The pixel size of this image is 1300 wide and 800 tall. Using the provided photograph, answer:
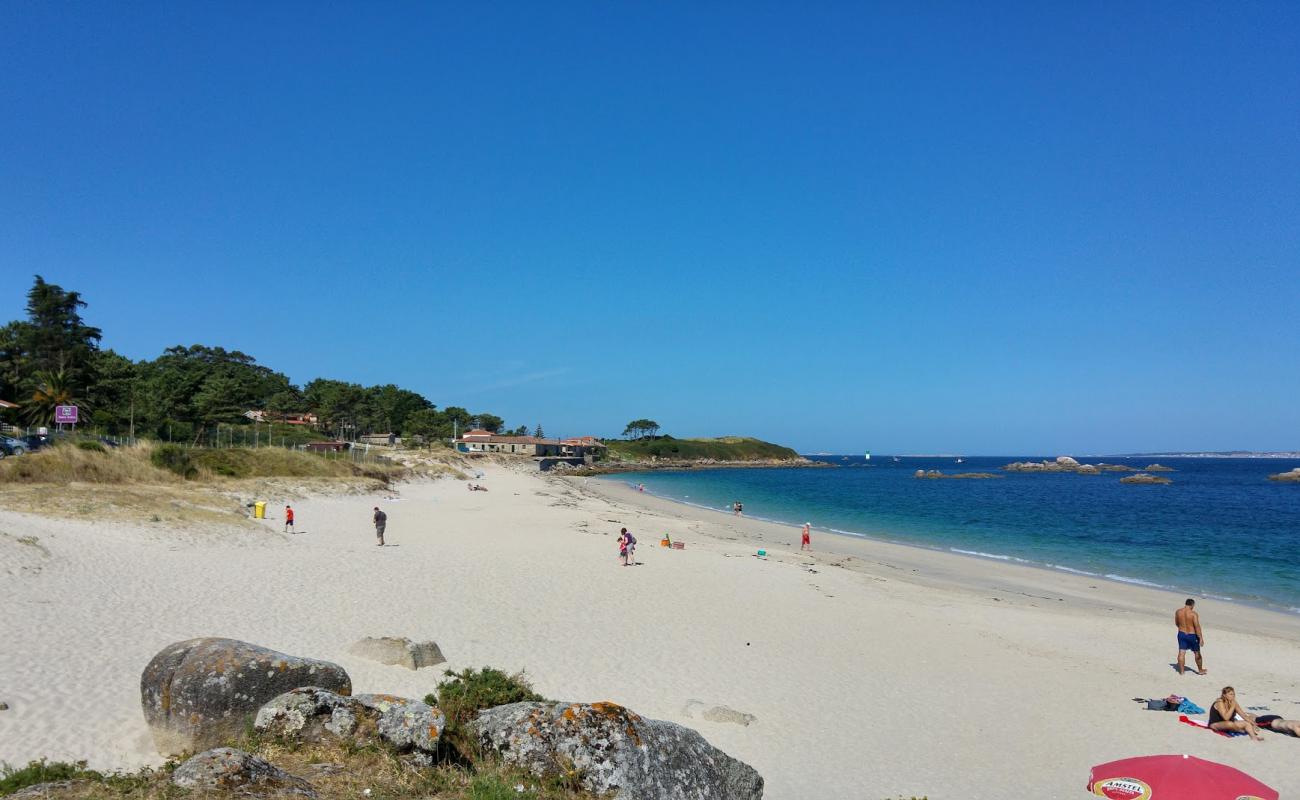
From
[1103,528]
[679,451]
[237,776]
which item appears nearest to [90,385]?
[237,776]

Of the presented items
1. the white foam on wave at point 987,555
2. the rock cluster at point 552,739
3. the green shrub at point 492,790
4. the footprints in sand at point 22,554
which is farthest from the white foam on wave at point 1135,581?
the footprints in sand at point 22,554

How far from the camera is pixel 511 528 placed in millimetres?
30375

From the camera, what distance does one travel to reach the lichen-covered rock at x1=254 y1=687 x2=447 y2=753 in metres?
4.77

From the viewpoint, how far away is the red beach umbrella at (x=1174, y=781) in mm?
6777

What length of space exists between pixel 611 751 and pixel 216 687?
11.2ft

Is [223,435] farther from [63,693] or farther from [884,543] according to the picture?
[63,693]

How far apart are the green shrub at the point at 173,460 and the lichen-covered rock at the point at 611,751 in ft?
108

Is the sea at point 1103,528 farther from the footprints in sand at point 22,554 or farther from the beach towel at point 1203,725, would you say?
the footprints in sand at point 22,554

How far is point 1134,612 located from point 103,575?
24188mm

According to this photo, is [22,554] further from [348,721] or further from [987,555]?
[987,555]

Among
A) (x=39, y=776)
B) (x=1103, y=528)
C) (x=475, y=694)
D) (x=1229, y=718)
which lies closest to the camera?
(x=39, y=776)

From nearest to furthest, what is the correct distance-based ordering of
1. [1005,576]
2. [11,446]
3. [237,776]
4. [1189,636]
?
[237,776]
[1189,636]
[1005,576]
[11,446]

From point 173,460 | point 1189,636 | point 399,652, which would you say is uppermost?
point 173,460

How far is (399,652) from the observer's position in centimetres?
1023
